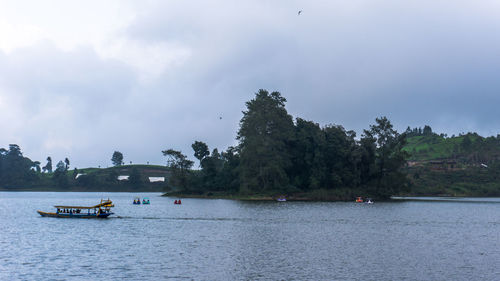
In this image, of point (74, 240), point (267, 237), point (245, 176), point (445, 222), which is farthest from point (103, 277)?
point (245, 176)

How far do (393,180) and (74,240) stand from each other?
127 metres

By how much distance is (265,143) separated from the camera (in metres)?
161

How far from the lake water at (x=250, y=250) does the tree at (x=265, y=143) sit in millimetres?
76362

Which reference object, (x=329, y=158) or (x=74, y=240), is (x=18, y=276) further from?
(x=329, y=158)

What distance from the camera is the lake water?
40.6m

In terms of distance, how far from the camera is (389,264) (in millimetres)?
44656

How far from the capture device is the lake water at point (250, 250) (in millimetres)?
40562

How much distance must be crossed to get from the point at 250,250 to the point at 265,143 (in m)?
108

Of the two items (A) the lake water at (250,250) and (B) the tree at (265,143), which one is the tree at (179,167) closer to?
(B) the tree at (265,143)

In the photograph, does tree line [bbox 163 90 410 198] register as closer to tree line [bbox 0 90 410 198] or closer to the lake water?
tree line [bbox 0 90 410 198]

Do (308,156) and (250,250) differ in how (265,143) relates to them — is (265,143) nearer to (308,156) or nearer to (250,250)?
(308,156)

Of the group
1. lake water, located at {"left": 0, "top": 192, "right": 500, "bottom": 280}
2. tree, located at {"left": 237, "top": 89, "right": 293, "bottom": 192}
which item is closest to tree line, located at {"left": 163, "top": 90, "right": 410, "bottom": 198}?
tree, located at {"left": 237, "top": 89, "right": 293, "bottom": 192}

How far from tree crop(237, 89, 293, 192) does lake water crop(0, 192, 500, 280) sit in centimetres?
7636

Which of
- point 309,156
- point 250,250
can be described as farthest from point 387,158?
point 250,250
